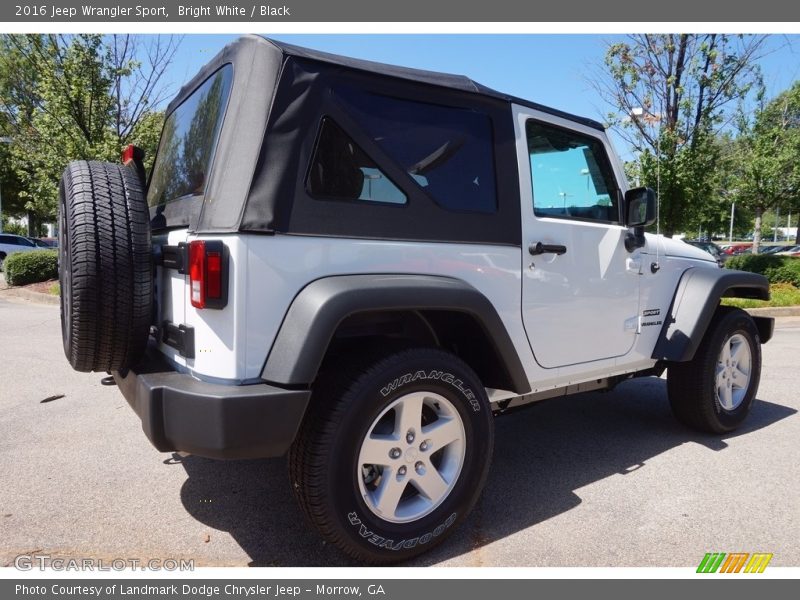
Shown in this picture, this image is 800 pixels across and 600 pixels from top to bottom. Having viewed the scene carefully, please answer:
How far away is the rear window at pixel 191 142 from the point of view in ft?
8.48

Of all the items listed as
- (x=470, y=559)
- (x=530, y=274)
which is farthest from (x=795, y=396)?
(x=470, y=559)

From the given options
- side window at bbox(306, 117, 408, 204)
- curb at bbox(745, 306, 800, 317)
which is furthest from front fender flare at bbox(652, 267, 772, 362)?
curb at bbox(745, 306, 800, 317)

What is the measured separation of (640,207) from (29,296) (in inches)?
514

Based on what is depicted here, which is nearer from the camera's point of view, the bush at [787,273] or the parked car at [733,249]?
the bush at [787,273]

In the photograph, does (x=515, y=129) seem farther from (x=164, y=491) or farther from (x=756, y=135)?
(x=756, y=135)

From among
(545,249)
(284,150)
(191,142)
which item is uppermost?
(191,142)

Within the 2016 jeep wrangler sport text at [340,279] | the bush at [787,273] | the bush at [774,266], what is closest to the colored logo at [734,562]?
the 2016 jeep wrangler sport text at [340,279]

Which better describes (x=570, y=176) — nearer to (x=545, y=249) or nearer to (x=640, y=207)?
(x=640, y=207)

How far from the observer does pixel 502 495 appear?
10.6ft

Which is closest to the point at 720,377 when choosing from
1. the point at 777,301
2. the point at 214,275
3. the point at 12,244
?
the point at 214,275

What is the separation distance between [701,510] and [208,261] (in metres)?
2.75

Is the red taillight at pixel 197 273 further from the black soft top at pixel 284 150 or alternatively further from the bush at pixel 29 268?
the bush at pixel 29 268

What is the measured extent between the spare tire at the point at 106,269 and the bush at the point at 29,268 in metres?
13.8

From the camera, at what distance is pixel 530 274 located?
119 inches
